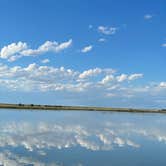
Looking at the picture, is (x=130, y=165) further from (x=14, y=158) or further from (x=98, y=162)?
(x=14, y=158)

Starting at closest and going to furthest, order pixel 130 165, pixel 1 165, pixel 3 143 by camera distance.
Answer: pixel 1 165
pixel 130 165
pixel 3 143

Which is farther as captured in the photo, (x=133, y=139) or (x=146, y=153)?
(x=133, y=139)

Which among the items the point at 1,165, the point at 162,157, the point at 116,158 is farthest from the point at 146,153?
the point at 1,165

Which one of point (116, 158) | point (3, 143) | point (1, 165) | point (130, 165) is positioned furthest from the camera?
point (3, 143)

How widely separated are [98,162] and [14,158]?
450cm

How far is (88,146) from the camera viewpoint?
82.6 feet

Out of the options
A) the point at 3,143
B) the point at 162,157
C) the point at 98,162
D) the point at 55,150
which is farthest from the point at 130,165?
the point at 3,143

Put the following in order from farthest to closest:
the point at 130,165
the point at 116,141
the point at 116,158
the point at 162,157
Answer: the point at 116,141, the point at 162,157, the point at 116,158, the point at 130,165

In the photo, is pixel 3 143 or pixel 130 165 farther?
pixel 3 143

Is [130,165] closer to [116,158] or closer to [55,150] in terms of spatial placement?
[116,158]

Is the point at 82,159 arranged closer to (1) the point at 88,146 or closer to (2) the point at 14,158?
(2) the point at 14,158

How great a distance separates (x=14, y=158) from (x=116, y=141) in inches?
494

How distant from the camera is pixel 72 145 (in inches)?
1003

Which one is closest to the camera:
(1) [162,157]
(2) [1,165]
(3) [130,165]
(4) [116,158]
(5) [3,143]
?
(2) [1,165]
